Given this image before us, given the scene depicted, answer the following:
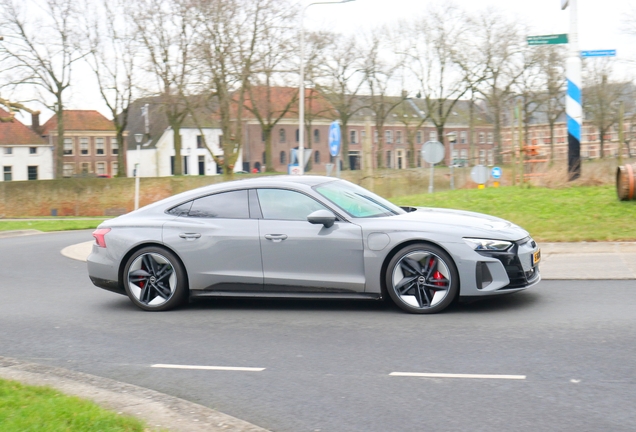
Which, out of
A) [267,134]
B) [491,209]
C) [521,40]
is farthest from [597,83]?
[491,209]

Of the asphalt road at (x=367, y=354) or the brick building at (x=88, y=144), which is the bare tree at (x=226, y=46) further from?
the brick building at (x=88, y=144)

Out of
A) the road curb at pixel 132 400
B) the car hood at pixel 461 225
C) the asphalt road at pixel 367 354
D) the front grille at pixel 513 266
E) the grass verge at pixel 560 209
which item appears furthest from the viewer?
the grass verge at pixel 560 209

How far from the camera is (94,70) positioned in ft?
183

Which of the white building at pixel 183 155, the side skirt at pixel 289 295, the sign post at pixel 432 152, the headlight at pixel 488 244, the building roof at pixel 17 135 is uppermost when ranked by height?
the building roof at pixel 17 135

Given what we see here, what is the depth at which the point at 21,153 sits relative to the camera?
87688mm

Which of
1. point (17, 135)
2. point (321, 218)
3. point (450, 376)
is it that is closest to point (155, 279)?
point (321, 218)

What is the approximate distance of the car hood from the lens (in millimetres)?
7656

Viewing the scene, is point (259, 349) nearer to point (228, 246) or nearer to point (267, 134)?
point (228, 246)

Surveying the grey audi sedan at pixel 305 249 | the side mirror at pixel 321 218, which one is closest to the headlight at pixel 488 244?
the grey audi sedan at pixel 305 249

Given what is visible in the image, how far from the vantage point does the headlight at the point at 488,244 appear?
7.56 m

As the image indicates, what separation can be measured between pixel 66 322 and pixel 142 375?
102 inches

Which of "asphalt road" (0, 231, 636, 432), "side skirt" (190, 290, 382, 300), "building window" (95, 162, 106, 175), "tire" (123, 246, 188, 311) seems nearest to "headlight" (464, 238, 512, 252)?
"asphalt road" (0, 231, 636, 432)

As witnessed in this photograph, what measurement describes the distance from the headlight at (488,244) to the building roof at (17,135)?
284 feet

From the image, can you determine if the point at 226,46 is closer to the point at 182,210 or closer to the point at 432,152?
the point at 432,152
